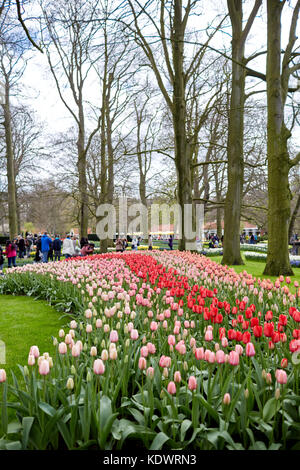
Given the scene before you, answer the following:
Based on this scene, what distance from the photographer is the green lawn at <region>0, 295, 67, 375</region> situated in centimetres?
404

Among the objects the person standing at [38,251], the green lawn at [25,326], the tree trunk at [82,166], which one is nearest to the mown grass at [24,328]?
the green lawn at [25,326]

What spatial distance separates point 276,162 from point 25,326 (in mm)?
7181

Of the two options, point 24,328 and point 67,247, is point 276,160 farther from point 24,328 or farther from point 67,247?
point 67,247

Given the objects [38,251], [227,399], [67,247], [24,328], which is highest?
[67,247]

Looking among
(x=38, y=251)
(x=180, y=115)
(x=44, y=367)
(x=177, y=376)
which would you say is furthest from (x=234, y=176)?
(x=44, y=367)

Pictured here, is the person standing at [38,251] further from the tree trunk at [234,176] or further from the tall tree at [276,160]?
the tall tree at [276,160]

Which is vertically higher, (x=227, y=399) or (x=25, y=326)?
(x=227, y=399)

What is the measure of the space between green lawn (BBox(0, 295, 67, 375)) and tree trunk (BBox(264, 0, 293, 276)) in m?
5.87

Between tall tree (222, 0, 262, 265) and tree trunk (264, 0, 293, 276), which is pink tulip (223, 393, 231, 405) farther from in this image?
tall tree (222, 0, 262, 265)

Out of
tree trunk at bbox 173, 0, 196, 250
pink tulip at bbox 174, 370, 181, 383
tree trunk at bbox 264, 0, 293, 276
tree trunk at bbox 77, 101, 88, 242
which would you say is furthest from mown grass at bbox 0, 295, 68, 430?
Answer: tree trunk at bbox 77, 101, 88, 242

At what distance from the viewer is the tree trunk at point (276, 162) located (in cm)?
912

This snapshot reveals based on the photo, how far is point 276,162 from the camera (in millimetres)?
9125

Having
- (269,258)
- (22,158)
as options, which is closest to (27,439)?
(269,258)

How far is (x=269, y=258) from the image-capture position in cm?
930
